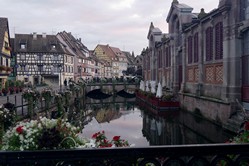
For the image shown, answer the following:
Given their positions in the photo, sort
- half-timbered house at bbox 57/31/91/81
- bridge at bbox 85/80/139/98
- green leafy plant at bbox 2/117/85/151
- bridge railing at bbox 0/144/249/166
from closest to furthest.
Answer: bridge railing at bbox 0/144/249/166
green leafy plant at bbox 2/117/85/151
bridge at bbox 85/80/139/98
half-timbered house at bbox 57/31/91/81

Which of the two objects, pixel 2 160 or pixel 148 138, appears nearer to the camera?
pixel 2 160

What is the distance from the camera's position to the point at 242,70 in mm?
16516

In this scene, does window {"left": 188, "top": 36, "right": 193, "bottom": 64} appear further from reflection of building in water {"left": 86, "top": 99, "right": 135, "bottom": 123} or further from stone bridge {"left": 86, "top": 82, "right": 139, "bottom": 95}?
stone bridge {"left": 86, "top": 82, "right": 139, "bottom": 95}

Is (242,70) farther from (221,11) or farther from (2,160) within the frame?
(2,160)

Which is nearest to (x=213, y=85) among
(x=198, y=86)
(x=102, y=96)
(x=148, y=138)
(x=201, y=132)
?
(x=198, y=86)

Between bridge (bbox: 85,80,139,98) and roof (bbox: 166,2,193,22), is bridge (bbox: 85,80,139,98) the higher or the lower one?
the lower one

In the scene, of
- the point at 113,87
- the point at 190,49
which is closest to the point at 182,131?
the point at 190,49

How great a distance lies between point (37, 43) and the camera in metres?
60.1

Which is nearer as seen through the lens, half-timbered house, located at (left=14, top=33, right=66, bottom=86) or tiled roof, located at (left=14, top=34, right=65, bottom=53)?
half-timbered house, located at (left=14, top=33, right=66, bottom=86)

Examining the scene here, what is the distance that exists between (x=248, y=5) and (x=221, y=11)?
2381 millimetres

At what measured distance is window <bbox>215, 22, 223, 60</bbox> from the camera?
1931cm

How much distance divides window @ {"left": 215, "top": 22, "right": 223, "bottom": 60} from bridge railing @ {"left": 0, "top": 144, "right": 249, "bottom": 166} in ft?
57.6

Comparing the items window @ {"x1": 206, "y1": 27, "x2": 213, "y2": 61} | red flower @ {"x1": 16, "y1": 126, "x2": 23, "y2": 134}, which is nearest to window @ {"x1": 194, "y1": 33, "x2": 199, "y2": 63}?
window @ {"x1": 206, "y1": 27, "x2": 213, "y2": 61}

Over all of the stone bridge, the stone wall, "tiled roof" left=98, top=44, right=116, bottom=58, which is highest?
"tiled roof" left=98, top=44, right=116, bottom=58
